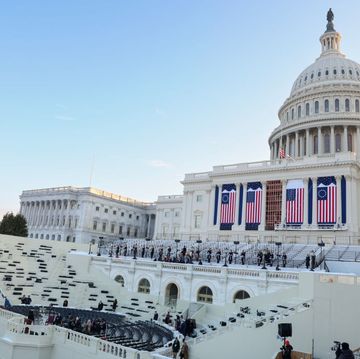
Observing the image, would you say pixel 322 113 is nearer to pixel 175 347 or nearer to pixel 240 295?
pixel 240 295

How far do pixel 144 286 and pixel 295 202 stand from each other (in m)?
27.0

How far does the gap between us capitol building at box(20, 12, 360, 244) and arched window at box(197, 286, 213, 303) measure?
2415 cm

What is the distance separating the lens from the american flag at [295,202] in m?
55.8

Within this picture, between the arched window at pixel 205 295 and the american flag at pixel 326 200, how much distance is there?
2545cm

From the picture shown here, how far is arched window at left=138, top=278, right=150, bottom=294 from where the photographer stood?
129 ft

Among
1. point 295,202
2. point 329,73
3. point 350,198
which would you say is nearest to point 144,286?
point 295,202

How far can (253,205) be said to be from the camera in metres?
60.3

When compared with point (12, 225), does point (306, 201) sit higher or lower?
higher

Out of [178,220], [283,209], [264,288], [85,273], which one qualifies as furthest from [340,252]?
[178,220]

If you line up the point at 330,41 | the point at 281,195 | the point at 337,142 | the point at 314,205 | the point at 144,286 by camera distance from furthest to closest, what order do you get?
the point at 330,41, the point at 337,142, the point at 281,195, the point at 314,205, the point at 144,286

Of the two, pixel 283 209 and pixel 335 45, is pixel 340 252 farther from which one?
pixel 335 45

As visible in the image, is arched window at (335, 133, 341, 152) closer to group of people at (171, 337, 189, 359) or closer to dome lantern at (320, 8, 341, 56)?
dome lantern at (320, 8, 341, 56)

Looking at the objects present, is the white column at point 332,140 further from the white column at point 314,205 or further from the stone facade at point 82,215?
the stone facade at point 82,215

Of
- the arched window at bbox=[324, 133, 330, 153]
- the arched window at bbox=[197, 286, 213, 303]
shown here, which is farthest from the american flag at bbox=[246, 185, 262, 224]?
the arched window at bbox=[197, 286, 213, 303]
